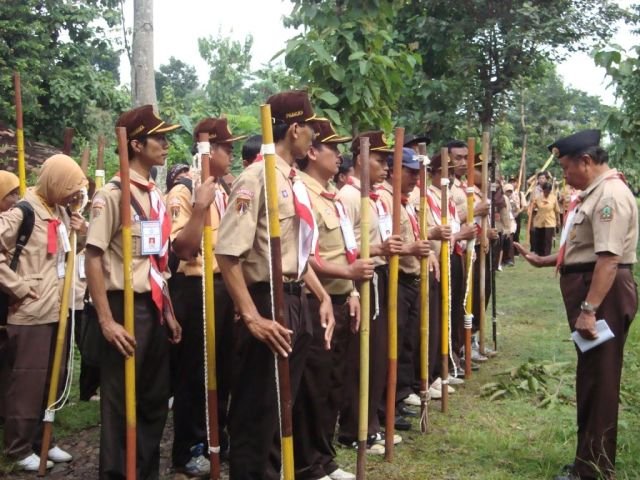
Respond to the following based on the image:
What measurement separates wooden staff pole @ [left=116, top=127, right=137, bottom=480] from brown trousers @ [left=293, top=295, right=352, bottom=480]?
3.03 feet

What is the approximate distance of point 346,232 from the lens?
468 cm

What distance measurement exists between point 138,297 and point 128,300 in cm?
23

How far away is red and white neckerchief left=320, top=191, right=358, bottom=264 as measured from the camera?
4664 millimetres

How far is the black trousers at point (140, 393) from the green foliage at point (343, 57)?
3179mm

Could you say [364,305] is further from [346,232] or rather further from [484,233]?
[484,233]

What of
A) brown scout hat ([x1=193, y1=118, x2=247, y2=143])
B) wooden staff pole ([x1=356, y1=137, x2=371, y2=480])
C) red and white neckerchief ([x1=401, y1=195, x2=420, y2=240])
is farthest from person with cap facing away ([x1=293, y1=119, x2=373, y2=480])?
red and white neckerchief ([x1=401, y1=195, x2=420, y2=240])

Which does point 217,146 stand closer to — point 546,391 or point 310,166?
point 310,166

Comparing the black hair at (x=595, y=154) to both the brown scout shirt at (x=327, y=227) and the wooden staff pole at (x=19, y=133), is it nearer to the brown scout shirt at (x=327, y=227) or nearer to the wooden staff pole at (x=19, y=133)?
the brown scout shirt at (x=327, y=227)

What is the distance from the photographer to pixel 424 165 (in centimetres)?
552

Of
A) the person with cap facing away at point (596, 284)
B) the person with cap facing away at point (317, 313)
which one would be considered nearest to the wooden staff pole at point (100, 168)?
the person with cap facing away at point (317, 313)

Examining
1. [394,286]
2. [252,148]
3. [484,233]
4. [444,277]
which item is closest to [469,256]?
[484,233]

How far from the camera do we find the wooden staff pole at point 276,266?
3.30 meters

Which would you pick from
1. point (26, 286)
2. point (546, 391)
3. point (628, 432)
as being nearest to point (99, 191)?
point (26, 286)

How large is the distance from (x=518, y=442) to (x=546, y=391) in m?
1.44
